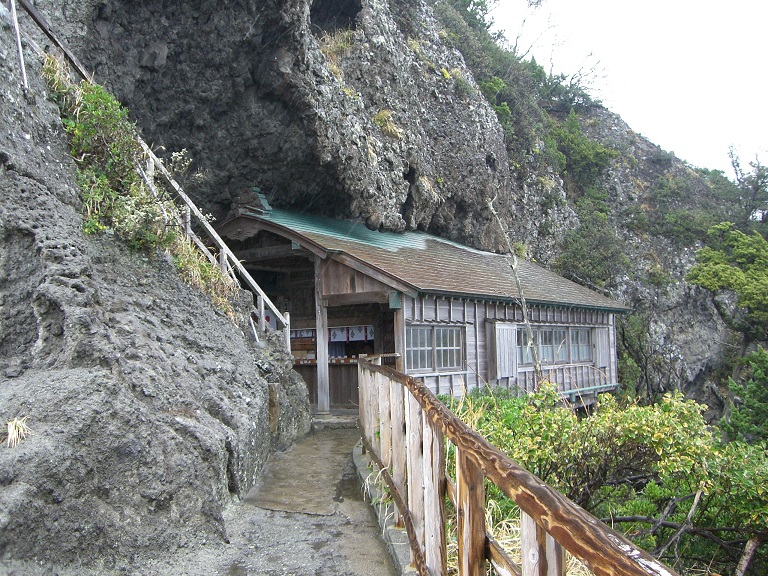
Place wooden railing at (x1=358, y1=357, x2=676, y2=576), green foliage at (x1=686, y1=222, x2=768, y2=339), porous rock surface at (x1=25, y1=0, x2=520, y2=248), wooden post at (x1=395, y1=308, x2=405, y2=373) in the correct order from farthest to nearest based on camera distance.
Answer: green foliage at (x1=686, y1=222, x2=768, y2=339), wooden post at (x1=395, y1=308, x2=405, y2=373), porous rock surface at (x1=25, y1=0, x2=520, y2=248), wooden railing at (x1=358, y1=357, x2=676, y2=576)

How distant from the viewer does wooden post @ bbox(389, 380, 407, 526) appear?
16.5 ft

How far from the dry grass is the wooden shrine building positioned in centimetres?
824

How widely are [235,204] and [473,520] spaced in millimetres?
12502

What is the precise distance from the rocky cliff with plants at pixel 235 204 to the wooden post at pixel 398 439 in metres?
1.59

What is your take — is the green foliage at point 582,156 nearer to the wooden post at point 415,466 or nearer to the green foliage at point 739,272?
the green foliage at point 739,272

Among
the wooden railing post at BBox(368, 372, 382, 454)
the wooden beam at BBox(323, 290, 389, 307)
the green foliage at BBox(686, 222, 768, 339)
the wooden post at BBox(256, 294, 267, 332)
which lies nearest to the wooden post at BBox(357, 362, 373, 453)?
the wooden railing post at BBox(368, 372, 382, 454)

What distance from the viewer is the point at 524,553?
7.11ft

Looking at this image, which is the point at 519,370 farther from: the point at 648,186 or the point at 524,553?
the point at 648,186

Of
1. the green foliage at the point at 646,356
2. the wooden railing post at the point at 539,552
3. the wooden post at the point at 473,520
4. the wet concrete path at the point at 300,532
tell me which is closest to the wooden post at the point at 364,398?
the wet concrete path at the point at 300,532

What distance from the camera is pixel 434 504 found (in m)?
3.76

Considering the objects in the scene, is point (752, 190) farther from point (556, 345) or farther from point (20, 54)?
point (20, 54)

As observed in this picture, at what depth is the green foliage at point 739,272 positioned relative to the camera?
85.5ft

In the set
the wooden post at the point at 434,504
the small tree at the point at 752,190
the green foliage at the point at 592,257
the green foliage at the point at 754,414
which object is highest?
the small tree at the point at 752,190

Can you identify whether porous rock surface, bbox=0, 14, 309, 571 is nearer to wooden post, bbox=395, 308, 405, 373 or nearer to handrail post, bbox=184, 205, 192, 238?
handrail post, bbox=184, 205, 192, 238
